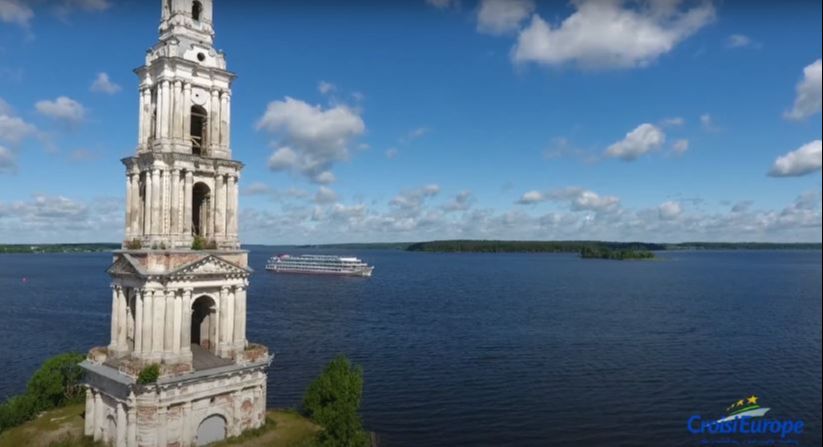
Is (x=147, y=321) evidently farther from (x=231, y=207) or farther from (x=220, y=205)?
(x=231, y=207)

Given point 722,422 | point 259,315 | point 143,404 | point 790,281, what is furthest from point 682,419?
point 790,281

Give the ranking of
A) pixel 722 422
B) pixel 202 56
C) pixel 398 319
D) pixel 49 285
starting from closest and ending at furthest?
1. pixel 202 56
2. pixel 722 422
3. pixel 398 319
4. pixel 49 285

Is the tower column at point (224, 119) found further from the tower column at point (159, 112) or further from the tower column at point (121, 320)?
the tower column at point (121, 320)

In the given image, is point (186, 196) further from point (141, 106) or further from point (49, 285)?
point (49, 285)

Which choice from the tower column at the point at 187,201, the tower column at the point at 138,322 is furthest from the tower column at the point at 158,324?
the tower column at the point at 187,201

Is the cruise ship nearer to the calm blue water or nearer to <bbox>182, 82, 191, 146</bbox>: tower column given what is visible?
the calm blue water

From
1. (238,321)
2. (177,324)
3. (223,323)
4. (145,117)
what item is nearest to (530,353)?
(238,321)
